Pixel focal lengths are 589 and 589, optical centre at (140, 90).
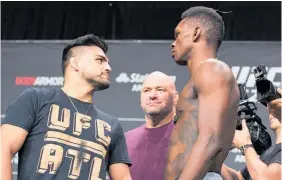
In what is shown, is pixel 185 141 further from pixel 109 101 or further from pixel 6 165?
pixel 109 101

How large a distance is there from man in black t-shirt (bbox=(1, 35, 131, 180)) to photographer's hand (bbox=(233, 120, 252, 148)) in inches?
24.4

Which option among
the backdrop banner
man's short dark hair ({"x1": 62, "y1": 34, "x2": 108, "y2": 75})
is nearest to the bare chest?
man's short dark hair ({"x1": 62, "y1": 34, "x2": 108, "y2": 75})

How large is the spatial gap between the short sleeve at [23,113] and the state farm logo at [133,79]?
1.85m

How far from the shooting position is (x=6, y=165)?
6.94 feet

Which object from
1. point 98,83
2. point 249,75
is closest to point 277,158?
point 98,83

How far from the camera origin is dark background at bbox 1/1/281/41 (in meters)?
4.34

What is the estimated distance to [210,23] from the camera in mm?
2207

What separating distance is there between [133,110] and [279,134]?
137cm

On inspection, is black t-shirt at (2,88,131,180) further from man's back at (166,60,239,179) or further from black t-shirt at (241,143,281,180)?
black t-shirt at (241,143,281,180)

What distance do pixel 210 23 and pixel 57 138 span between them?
71cm

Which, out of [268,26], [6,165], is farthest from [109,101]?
[6,165]

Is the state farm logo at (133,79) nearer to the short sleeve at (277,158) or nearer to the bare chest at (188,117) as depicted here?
the short sleeve at (277,158)

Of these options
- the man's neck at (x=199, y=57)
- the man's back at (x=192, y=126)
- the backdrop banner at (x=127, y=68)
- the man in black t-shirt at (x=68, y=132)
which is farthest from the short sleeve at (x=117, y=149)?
the backdrop banner at (x=127, y=68)

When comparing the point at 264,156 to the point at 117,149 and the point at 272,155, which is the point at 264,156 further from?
the point at 117,149
